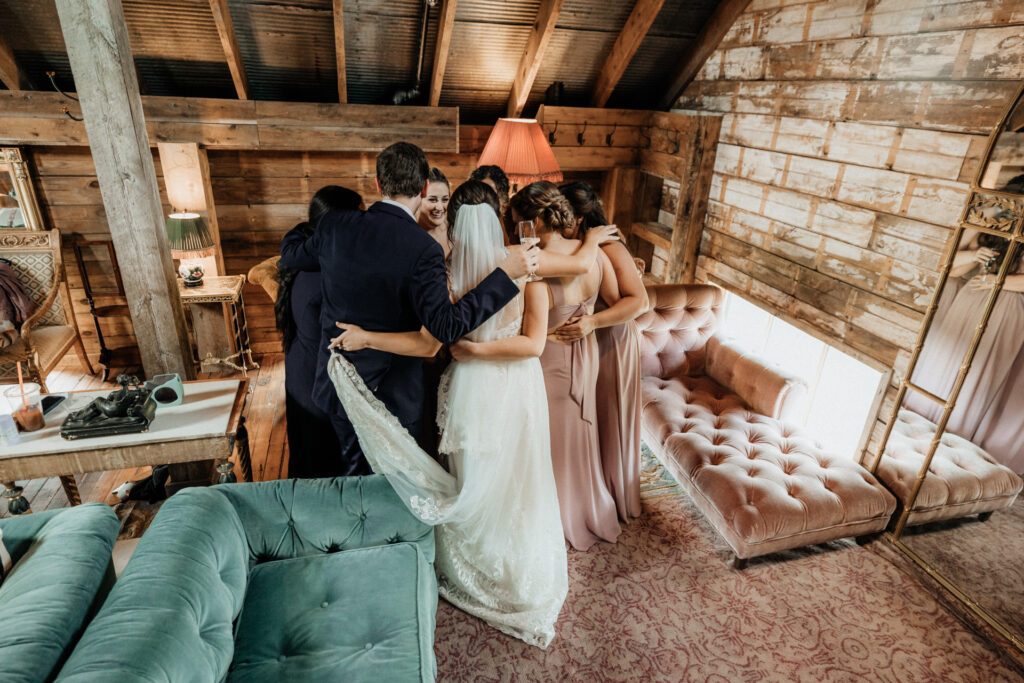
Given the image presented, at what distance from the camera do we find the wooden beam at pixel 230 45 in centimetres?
295

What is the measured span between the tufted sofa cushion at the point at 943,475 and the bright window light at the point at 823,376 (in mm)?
244

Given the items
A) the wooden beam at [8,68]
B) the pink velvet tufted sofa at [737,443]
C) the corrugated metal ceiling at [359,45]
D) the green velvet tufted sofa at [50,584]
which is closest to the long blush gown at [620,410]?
the pink velvet tufted sofa at [737,443]

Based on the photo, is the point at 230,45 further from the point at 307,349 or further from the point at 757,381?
the point at 757,381

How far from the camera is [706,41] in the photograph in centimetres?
364

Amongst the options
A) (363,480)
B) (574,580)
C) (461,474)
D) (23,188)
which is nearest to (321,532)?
(363,480)

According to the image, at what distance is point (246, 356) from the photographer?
435 centimetres

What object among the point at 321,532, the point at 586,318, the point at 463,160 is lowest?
the point at 321,532

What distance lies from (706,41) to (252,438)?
389 centimetres

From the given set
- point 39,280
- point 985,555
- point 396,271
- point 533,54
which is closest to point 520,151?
point 533,54

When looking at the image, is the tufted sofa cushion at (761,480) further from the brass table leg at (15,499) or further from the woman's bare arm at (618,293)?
the brass table leg at (15,499)

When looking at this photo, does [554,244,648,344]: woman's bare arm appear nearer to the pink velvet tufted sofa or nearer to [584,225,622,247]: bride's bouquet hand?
[584,225,622,247]: bride's bouquet hand

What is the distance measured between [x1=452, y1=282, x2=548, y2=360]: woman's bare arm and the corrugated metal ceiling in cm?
234

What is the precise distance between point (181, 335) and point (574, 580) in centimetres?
237

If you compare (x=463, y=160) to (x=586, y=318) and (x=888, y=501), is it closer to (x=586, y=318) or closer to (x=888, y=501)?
(x=586, y=318)
